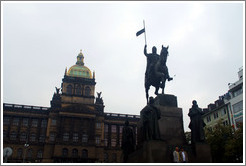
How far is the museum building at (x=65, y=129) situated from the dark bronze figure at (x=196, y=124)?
61011 millimetres

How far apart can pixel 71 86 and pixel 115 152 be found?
24624 mm

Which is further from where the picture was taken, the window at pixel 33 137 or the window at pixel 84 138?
the window at pixel 84 138

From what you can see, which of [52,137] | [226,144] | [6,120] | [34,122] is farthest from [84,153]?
[226,144]

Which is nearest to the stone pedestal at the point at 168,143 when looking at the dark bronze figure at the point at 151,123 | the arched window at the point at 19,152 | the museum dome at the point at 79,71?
the dark bronze figure at the point at 151,123

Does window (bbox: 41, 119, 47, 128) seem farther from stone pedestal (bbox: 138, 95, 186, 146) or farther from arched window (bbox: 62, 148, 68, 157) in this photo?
stone pedestal (bbox: 138, 95, 186, 146)

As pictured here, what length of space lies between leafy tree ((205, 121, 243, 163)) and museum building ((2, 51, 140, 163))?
4385 cm

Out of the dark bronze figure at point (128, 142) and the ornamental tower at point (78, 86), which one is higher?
the ornamental tower at point (78, 86)

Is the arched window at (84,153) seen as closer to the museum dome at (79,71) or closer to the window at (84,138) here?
the window at (84,138)

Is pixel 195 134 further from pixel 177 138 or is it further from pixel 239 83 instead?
pixel 239 83

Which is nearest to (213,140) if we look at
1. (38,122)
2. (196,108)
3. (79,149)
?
(196,108)

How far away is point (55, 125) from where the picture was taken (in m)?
73.3

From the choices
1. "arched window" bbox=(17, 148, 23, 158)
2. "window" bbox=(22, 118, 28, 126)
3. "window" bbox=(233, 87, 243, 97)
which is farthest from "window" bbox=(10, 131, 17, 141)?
"window" bbox=(233, 87, 243, 97)

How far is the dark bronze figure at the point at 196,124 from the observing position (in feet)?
39.1

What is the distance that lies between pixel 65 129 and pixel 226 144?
51597mm
